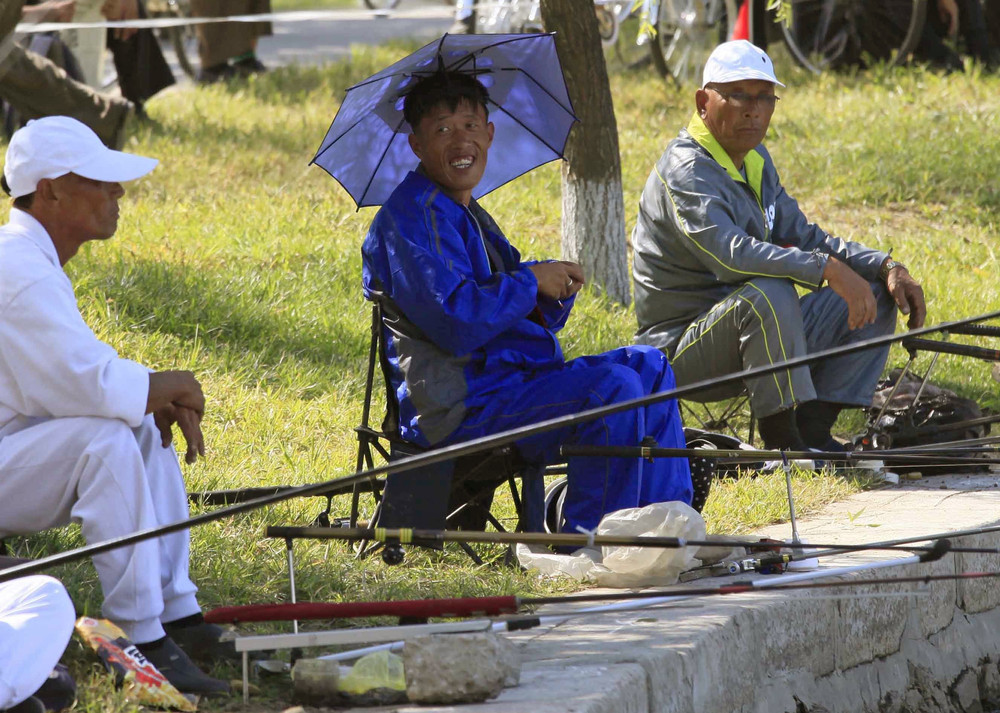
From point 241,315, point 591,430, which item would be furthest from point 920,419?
point 241,315

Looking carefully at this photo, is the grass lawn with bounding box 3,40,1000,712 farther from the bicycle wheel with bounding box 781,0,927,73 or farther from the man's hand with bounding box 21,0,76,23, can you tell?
the man's hand with bounding box 21,0,76,23

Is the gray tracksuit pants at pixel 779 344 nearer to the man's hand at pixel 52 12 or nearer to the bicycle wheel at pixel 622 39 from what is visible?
the man's hand at pixel 52 12

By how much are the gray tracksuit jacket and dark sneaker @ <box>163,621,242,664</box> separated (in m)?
2.41

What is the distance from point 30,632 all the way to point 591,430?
5.68ft

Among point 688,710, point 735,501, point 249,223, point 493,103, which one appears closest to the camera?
point 688,710

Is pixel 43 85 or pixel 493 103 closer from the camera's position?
pixel 493 103

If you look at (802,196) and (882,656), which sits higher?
(802,196)

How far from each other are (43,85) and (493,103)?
4.17m

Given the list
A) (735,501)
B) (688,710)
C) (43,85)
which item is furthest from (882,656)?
(43,85)

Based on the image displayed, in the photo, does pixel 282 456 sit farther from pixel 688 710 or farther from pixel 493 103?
pixel 688 710

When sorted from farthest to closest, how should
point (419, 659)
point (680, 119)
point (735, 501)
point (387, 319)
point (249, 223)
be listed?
1. point (680, 119)
2. point (249, 223)
3. point (735, 501)
4. point (387, 319)
5. point (419, 659)

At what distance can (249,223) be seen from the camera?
765 cm

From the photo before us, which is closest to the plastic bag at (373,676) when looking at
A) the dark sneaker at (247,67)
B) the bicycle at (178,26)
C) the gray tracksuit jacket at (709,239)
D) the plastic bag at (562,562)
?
the plastic bag at (562,562)

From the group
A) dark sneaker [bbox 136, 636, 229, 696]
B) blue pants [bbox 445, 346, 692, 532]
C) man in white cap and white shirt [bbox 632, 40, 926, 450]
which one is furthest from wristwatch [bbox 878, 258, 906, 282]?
dark sneaker [bbox 136, 636, 229, 696]
